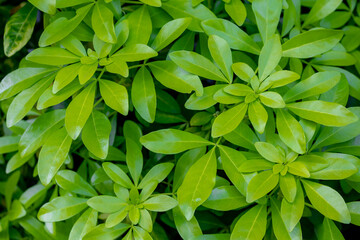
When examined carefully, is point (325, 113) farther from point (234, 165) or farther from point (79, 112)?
point (79, 112)

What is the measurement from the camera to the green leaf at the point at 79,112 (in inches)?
34.8

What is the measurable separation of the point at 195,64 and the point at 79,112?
29cm

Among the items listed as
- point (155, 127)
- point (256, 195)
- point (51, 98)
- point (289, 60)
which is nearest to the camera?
point (256, 195)

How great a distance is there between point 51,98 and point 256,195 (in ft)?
1.69

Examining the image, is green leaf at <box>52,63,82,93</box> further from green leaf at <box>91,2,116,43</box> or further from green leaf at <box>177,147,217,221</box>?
green leaf at <box>177,147,217,221</box>

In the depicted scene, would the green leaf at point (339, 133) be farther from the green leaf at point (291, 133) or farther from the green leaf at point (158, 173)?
the green leaf at point (158, 173)

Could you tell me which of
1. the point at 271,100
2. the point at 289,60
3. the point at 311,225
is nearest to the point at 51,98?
the point at 271,100

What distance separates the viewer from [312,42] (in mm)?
951

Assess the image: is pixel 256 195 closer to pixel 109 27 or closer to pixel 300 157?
pixel 300 157

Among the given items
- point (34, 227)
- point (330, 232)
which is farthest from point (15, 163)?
point (330, 232)

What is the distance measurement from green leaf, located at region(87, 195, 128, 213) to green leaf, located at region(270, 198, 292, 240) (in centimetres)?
34

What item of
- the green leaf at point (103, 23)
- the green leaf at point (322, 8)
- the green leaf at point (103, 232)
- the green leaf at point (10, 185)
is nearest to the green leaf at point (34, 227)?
the green leaf at point (10, 185)

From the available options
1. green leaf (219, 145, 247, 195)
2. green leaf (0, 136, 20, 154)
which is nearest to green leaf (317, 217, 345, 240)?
green leaf (219, 145, 247, 195)

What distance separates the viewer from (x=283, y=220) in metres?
0.84
